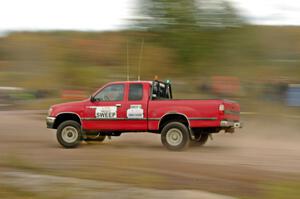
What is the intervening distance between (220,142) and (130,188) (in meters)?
9.72

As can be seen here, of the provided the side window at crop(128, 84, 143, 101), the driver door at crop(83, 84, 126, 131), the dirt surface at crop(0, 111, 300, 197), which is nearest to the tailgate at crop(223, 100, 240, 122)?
the dirt surface at crop(0, 111, 300, 197)

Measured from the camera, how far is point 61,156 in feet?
46.0

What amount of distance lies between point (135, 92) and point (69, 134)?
1.99 metres

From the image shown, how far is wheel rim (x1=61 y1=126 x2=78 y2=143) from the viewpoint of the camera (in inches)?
631

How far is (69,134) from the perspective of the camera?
633 inches

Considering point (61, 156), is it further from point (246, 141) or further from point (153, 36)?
point (153, 36)

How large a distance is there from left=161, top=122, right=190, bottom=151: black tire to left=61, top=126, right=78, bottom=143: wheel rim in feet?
7.47

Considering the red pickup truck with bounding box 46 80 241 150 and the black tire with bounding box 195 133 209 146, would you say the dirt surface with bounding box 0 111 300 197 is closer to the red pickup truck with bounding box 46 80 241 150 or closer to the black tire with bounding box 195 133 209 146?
the black tire with bounding box 195 133 209 146

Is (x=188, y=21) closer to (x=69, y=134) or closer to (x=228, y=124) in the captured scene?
(x=69, y=134)

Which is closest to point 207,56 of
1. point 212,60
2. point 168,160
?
point 212,60

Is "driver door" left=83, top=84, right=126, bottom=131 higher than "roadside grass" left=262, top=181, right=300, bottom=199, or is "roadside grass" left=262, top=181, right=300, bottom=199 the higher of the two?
"driver door" left=83, top=84, right=126, bottom=131

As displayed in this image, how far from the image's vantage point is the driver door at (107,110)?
15.7 metres

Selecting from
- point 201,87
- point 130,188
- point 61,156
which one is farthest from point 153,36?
point 130,188

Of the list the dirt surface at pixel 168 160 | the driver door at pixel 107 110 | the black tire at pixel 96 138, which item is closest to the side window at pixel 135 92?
the driver door at pixel 107 110
